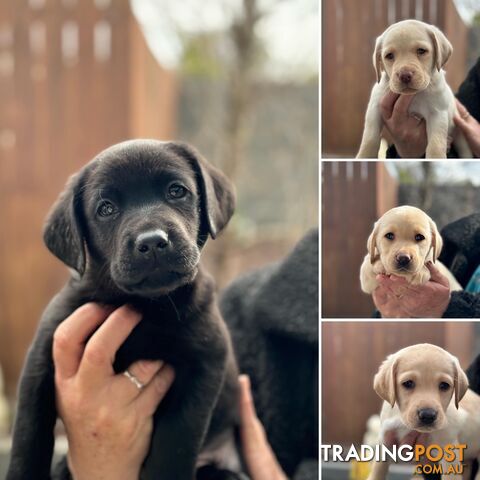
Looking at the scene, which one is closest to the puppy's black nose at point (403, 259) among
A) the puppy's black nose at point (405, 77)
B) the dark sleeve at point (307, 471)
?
the puppy's black nose at point (405, 77)

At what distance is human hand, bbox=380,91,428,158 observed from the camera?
1.55 metres

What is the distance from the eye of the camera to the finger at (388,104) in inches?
60.9

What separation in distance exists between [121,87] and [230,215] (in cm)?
358

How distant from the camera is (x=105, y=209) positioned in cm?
168

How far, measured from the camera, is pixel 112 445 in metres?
1.74

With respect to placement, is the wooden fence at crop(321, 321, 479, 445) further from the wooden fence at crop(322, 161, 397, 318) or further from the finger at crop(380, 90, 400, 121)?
the finger at crop(380, 90, 400, 121)

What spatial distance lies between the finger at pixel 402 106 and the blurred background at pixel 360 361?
0.40 metres

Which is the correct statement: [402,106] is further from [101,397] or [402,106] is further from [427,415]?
[101,397]

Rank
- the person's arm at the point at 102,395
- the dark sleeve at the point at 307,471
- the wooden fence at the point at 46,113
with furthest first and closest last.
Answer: the wooden fence at the point at 46,113, the dark sleeve at the point at 307,471, the person's arm at the point at 102,395

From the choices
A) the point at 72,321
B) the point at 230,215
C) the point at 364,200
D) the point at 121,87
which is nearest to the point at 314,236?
the point at 230,215

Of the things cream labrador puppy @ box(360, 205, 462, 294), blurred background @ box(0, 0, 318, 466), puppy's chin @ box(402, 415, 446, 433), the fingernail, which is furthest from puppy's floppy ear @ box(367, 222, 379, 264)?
blurred background @ box(0, 0, 318, 466)

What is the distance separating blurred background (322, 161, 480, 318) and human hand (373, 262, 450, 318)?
0.10 feet

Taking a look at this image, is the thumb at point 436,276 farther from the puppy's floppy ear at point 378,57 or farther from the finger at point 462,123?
the puppy's floppy ear at point 378,57

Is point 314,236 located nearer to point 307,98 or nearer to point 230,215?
point 230,215
